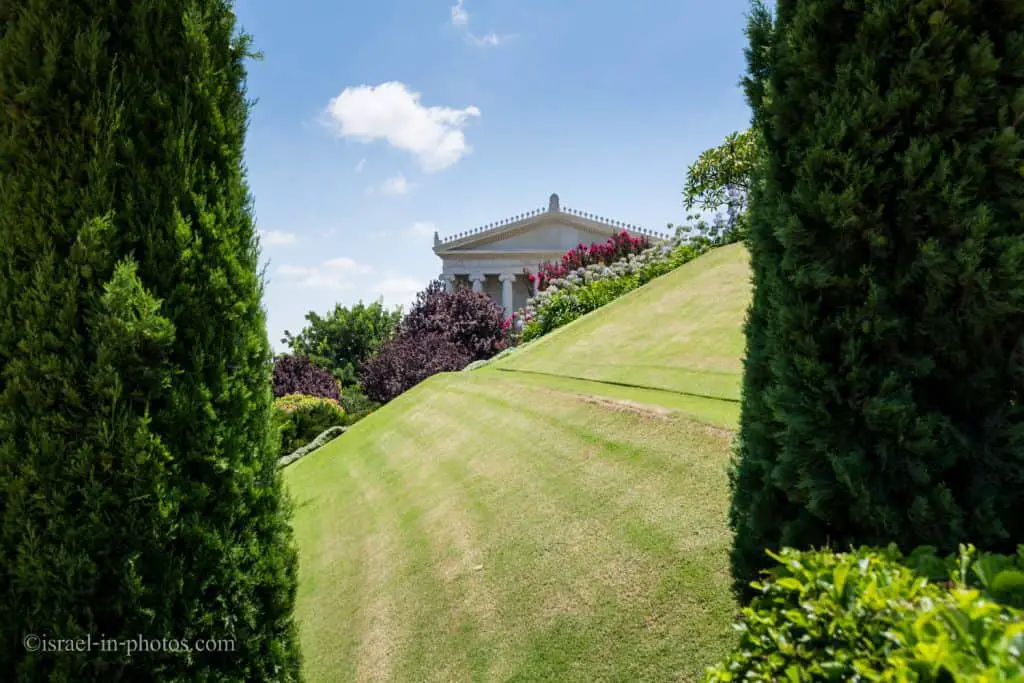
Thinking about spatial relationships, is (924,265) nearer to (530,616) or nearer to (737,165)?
(530,616)

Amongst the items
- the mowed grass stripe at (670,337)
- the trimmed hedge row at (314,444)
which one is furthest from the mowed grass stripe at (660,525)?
the trimmed hedge row at (314,444)

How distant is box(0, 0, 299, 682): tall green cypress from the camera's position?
2.85 m

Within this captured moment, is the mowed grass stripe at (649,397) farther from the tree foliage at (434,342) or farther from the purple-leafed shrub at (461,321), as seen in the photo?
the purple-leafed shrub at (461,321)

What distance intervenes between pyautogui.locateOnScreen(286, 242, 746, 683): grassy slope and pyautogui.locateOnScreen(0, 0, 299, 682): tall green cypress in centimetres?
139

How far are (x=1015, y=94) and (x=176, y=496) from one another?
425 centimetres

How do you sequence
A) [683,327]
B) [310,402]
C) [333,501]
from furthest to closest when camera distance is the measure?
[310,402]
[683,327]
[333,501]

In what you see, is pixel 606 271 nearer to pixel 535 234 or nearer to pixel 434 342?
pixel 434 342

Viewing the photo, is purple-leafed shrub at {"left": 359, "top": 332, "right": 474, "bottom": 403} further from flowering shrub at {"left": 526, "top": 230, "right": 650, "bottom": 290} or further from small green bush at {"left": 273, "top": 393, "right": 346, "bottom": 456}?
flowering shrub at {"left": 526, "top": 230, "right": 650, "bottom": 290}

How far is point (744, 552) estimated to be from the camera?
3.22m

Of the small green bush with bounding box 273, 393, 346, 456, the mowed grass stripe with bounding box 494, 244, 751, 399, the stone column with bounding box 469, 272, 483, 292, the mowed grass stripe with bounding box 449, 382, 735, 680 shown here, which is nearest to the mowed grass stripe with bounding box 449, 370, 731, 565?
the mowed grass stripe with bounding box 449, 382, 735, 680

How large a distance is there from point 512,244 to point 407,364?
26.2m

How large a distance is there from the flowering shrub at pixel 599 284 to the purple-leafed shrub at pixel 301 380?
7.68 metres

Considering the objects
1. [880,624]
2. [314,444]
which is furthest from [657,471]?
[314,444]

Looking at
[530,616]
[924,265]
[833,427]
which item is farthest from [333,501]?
[924,265]
